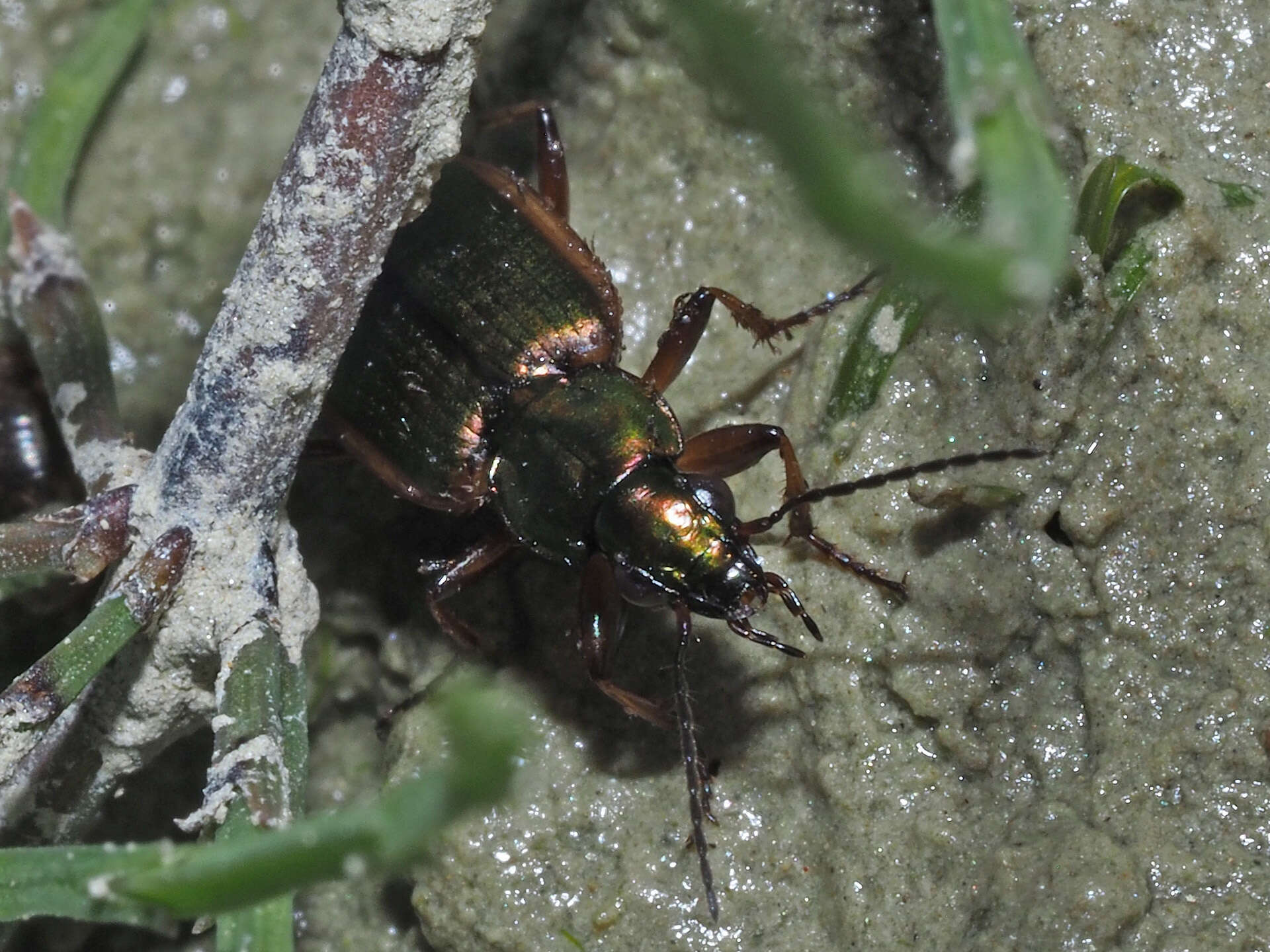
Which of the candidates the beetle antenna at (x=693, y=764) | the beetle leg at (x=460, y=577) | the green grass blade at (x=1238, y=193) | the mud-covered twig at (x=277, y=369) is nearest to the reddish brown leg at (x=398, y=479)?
the beetle leg at (x=460, y=577)

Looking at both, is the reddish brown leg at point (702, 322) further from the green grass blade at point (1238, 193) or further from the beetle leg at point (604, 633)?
the green grass blade at point (1238, 193)

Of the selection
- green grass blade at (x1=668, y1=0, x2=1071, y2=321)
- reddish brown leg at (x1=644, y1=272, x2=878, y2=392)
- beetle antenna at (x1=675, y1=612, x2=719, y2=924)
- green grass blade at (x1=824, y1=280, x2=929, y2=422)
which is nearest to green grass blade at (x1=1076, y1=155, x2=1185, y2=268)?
green grass blade at (x1=824, y1=280, x2=929, y2=422)

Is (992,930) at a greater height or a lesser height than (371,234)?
lesser

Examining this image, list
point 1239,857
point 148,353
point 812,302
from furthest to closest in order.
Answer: point 148,353, point 812,302, point 1239,857

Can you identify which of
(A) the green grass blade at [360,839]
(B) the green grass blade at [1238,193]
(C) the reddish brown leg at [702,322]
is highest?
(C) the reddish brown leg at [702,322]

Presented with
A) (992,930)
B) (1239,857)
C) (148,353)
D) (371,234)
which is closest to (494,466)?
(371,234)

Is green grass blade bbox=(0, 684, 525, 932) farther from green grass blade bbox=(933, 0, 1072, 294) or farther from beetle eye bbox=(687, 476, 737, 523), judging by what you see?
beetle eye bbox=(687, 476, 737, 523)

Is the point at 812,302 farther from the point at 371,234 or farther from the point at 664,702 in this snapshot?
the point at 371,234
